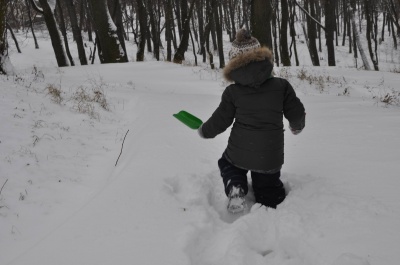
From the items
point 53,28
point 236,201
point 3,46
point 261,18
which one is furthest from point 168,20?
point 236,201

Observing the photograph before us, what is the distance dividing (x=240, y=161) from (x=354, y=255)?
3.64 feet

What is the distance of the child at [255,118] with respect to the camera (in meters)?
2.42

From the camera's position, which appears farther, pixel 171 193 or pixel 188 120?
pixel 188 120

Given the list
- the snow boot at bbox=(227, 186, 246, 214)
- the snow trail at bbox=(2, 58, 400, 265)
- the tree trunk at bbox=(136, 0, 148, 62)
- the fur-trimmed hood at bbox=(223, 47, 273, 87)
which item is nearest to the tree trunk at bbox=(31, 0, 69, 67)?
the tree trunk at bbox=(136, 0, 148, 62)

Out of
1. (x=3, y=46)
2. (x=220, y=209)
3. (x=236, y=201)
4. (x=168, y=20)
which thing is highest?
(x=168, y=20)

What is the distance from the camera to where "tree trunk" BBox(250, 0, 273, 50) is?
772cm

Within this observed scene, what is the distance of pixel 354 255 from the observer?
176 cm

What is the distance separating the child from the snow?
0.66ft

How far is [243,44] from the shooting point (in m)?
2.46

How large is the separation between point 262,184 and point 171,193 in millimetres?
750

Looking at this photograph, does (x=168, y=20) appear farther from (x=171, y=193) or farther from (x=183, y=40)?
(x=171, y=193)

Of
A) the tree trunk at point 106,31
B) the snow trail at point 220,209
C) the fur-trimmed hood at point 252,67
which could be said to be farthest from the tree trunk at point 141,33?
the fur-trimmed hood at point 252,67

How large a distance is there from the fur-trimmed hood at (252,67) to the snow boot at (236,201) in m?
0.84

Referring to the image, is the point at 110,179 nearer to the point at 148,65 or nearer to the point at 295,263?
the point at 295,263
